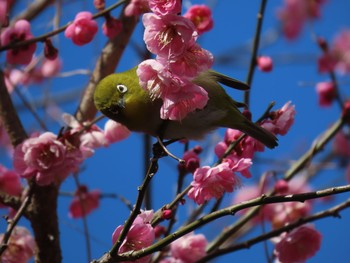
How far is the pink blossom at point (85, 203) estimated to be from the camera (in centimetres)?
270

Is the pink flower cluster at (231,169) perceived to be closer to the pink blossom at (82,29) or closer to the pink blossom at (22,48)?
the pink blossom at (82,29)

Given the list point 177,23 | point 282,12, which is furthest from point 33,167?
point 282,12

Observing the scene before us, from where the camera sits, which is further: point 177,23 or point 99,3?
point 99,3

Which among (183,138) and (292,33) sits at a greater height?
(292,33)

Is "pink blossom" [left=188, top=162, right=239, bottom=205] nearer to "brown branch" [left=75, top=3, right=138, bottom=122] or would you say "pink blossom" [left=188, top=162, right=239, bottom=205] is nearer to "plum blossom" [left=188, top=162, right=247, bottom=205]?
"plum blossom" [left=188, top=162, right=247, bottom=205]

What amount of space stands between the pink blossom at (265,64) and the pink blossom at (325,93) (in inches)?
32.6

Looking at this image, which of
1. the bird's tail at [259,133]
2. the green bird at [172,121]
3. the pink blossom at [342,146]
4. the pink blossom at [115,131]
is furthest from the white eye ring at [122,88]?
the pink blossom at [342,146]

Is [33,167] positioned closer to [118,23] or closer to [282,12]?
[118,23]

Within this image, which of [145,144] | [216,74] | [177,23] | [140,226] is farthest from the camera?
[145,144]

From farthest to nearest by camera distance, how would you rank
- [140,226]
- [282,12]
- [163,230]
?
[282,12] < [163,230] < [140,226]

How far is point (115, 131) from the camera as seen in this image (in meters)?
2.27

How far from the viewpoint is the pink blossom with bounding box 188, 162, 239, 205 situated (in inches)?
66.4

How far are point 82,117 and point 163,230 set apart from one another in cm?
64

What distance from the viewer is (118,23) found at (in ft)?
7.75
